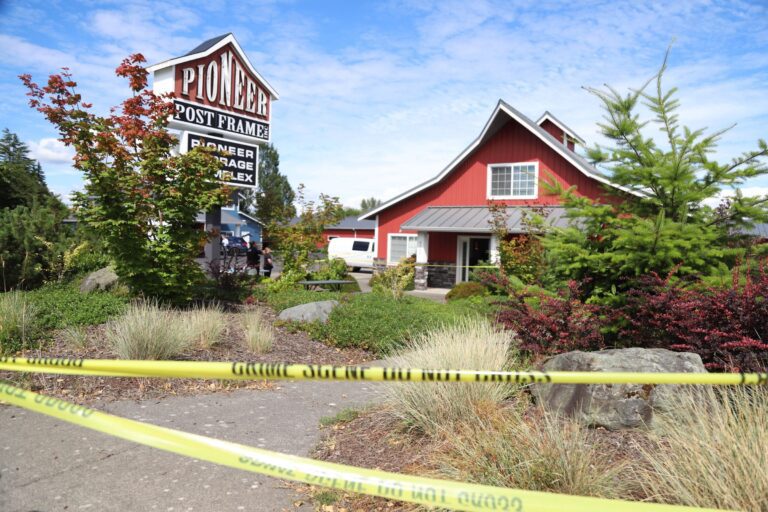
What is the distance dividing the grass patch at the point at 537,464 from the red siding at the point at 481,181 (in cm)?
1722

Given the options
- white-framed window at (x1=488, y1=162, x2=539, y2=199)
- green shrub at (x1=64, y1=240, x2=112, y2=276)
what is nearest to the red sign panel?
green shrub at (x1=64, y1=240, x2=112, y2=276)

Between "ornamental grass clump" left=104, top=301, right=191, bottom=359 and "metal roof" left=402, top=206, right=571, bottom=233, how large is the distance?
13.8 meters

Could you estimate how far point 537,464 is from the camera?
3.32 m

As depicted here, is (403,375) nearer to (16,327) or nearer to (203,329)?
(203,329)

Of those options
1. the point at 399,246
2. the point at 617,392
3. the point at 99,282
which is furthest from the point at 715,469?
the point at 399,246

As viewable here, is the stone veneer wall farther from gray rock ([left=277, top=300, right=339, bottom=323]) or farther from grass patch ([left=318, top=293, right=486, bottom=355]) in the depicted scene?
gray rock ([left=277, top=300, right=339, bottom=323])

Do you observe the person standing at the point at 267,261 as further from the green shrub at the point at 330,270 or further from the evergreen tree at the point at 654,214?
the evergreen tree at the point at 654,214

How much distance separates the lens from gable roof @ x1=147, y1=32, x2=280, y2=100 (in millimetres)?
12656

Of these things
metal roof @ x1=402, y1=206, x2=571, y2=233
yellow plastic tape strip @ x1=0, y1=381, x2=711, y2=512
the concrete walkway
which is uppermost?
metal roof @ x1=402, y1=206, x2=571, y2=233

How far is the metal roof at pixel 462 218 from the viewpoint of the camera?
1994 cm

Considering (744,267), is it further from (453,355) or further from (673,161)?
(453,355)

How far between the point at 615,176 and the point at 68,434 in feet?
21.6

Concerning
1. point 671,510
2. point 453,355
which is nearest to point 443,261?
point 453,355

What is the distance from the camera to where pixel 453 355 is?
5.39m
